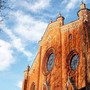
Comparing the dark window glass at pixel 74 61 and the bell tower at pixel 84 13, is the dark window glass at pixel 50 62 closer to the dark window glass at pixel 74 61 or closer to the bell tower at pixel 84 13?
the dark window glass at pixel 74 61

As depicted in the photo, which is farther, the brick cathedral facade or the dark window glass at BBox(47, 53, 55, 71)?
the dark window glass at BBox(47, 53, 55, 71)

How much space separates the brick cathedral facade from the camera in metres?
22.1

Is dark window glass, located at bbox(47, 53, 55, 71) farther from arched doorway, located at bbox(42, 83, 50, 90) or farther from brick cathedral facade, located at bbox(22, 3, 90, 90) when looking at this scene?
arched doorway, located at bbox(42, 83, 50, 90)

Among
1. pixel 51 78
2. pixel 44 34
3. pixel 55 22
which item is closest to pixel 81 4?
pixel 55 22

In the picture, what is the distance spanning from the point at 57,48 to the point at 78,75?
4.33 metres

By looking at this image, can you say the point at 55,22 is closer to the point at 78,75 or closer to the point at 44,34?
the point at 44,34

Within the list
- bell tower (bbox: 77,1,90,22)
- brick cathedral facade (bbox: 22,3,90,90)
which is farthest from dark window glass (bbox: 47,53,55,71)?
bell tower (bbox: 77,1,90,22)

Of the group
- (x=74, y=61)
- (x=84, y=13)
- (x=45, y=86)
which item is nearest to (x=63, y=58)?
(x=74, y=61)

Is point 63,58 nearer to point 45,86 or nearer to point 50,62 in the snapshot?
point 50,62

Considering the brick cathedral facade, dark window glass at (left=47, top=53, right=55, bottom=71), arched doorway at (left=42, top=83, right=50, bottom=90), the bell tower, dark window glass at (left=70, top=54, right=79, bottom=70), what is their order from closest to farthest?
the brick cathedral facade, dark window glass at (left=70, top=54, right=79, bottom=70), the bell tower, arched doorway at (left=42, top=83, right=50, bottom=90), dark window glass at (left=47, top=53, right=55, bottom=71)

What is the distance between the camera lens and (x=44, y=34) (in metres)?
28.5

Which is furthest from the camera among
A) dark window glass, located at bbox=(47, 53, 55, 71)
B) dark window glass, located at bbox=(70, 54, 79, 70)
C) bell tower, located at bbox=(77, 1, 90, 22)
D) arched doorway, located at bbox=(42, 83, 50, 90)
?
dark window glass, located at bbox=(47, 53, 55, 71)

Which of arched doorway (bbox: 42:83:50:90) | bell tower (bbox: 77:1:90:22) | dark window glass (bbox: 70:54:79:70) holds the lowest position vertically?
arched doorway (bbox: 42:83:50:90)

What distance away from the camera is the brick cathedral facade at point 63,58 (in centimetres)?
2209
